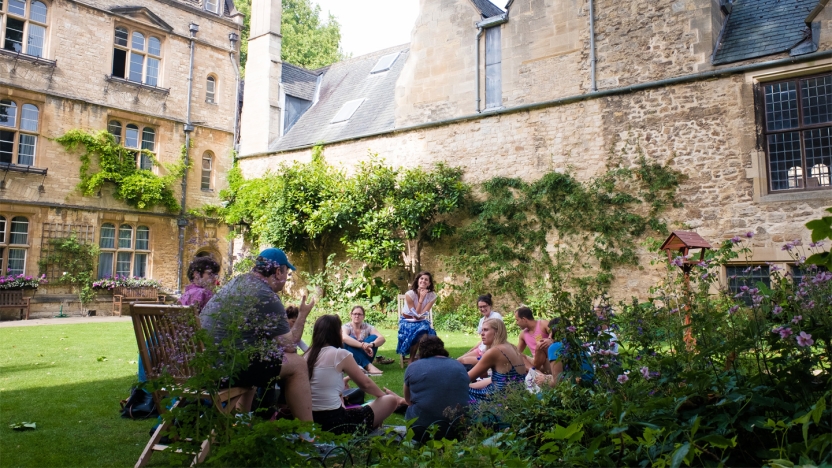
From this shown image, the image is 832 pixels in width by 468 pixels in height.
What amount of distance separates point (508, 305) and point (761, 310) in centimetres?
1046

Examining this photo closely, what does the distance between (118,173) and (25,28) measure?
455 cm

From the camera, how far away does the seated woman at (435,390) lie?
12.8ft

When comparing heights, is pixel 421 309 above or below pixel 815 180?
below

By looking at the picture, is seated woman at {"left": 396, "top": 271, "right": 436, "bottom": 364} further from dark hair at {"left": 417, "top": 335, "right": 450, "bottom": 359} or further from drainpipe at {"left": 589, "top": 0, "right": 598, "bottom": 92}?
drainpipe at {"left": 589, "top": 0, "right": 598, "bottom": 92}

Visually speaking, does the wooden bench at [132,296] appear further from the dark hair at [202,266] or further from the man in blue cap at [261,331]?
the man in blue cap at [261,331]

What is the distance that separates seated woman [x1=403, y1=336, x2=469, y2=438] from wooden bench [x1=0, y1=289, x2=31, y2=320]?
47.6 feet

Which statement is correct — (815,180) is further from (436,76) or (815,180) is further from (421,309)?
(436,76)

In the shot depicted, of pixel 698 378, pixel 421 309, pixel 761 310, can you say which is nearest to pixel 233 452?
pixel 698 378

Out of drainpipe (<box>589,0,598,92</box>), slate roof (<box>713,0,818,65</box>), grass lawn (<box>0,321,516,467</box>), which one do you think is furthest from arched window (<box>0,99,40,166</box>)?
slate roof (<box>713,0,818,65</box>)

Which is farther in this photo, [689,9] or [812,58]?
[689,9]

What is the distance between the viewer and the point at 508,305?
13164mm

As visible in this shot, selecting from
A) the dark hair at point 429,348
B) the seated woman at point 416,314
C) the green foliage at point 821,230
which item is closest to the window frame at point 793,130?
the seated woman at point 416,314

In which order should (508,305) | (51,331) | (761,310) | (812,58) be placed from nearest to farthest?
(761,310)
(812,58)
(51,331)
(508,305)

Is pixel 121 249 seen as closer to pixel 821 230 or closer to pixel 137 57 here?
pixel 137 57
